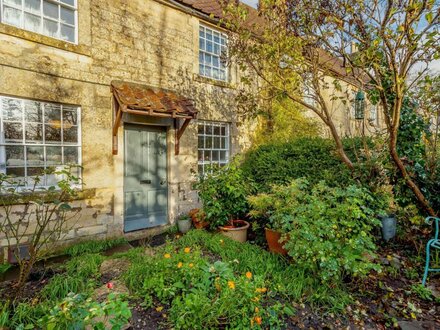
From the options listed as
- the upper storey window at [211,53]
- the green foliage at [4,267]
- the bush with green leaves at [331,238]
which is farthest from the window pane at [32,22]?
the bush with green leaves at [331,238]

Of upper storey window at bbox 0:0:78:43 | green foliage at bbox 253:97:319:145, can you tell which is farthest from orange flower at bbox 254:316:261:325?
green foliage at bbox 253:97:319:145

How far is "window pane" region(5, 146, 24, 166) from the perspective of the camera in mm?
4523

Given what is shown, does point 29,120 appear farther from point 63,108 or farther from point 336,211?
point 336,211

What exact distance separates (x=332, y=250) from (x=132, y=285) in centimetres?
269

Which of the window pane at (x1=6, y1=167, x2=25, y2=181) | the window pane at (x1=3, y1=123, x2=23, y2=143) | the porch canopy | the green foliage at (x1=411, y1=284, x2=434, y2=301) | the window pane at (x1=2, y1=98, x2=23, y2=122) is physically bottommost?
the green foliage at (x1=411, y1=284, x2=434, y2=301)

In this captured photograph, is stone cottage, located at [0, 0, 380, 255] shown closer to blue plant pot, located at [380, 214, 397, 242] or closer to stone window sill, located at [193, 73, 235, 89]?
stone window sill, located at [193, 73, 235, 89]

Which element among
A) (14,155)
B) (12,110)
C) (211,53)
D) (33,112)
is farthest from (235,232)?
(211,53)

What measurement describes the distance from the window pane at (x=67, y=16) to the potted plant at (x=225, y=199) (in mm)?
4188

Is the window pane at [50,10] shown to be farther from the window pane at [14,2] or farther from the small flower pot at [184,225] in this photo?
the small flower pot at [184,225]

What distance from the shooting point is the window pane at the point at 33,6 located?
15.1 feet

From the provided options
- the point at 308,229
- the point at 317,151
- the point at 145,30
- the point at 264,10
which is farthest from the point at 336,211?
the point at 145,30

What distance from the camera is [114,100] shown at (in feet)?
18.4

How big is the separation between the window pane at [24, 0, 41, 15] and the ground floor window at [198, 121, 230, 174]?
418cm

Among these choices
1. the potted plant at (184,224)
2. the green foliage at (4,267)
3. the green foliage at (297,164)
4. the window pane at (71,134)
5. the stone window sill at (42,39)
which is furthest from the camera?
the potted plant at (184,224)
